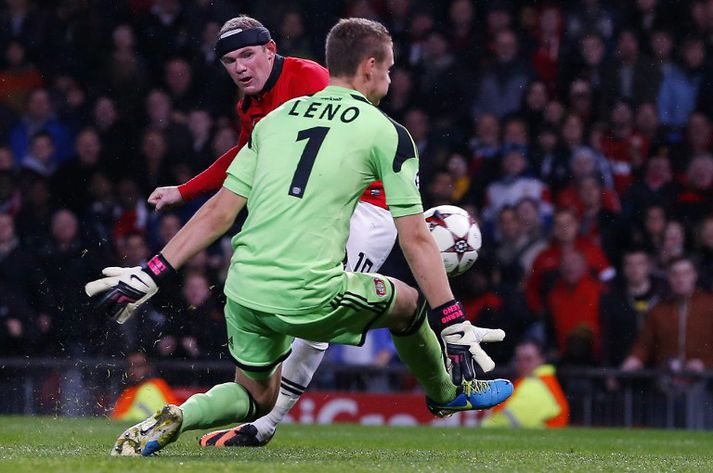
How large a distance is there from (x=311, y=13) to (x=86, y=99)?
102 inches

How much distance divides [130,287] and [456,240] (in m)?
1.98

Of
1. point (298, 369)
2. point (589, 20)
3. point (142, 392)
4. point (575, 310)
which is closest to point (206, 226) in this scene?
point (298, 369)

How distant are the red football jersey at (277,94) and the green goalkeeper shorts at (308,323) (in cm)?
142

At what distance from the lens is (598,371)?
11.1 m

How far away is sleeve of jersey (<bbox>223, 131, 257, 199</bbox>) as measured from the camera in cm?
566

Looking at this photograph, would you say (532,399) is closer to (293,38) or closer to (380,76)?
(293,38)

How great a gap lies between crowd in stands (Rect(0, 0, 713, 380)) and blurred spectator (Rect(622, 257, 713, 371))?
0.06 feet

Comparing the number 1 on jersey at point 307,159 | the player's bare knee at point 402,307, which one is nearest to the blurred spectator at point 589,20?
the player's bare knee at point 402,307

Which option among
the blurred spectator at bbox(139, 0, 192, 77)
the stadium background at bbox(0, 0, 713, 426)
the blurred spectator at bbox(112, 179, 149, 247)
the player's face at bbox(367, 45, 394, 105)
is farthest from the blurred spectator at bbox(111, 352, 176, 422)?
the player's face at bbox(367, 45, 394, 105)

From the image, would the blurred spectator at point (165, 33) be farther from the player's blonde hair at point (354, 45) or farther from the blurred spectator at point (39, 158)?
the player's blonde hair at point (354, 45)

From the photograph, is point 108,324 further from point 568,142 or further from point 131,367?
point 568,142

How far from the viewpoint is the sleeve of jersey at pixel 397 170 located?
211 inches

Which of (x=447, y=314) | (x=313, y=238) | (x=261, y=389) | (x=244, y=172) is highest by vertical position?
(x=244, y=172)

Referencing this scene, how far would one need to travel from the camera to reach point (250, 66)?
22.8 feet
